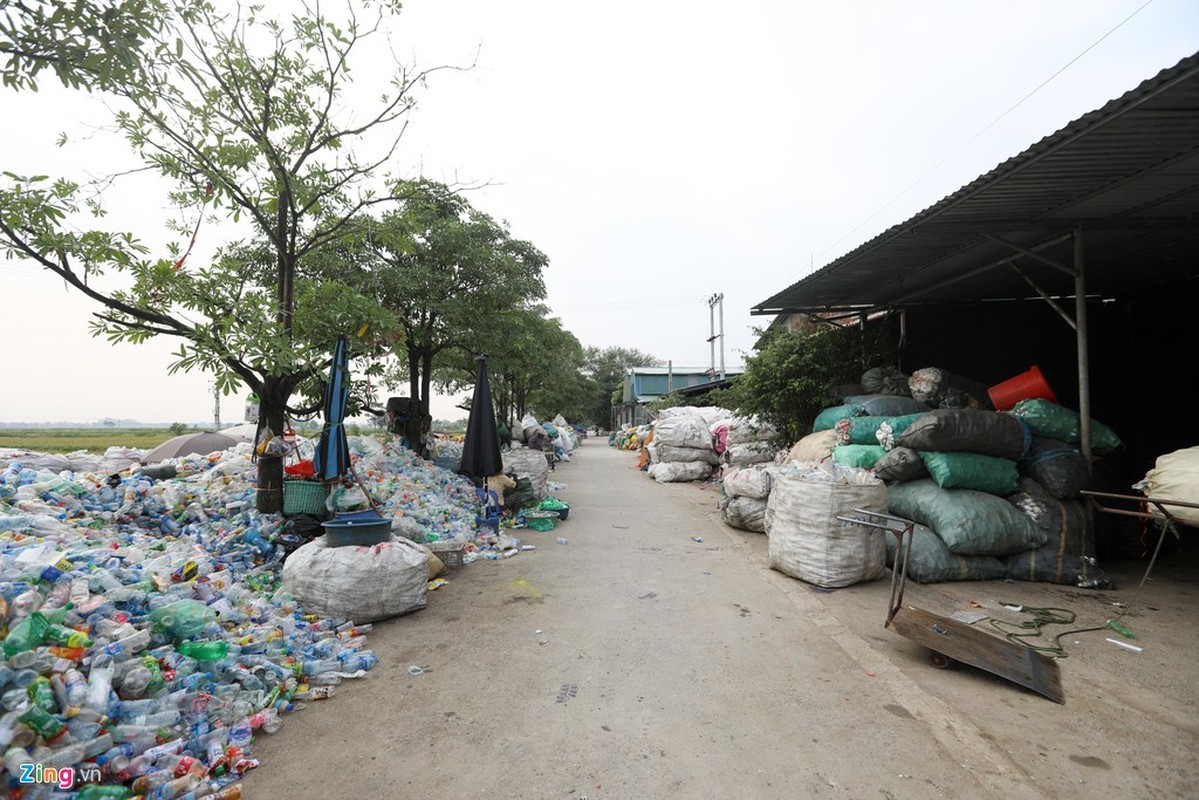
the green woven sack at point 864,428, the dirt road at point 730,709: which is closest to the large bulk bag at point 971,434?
the green woven sack at point 864,428

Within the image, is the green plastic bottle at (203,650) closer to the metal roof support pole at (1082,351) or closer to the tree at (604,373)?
the metal roof support pole at (1082,351)

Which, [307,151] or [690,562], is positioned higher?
[307,151]

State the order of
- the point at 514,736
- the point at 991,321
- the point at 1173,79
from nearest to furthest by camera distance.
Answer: the point at 514,736 → the point at 1173,79 → the point at 991,321

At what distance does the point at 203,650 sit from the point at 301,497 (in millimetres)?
2307

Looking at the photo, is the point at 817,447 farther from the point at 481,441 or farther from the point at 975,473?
the point at 481,441

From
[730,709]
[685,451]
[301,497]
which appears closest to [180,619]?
[301,497]

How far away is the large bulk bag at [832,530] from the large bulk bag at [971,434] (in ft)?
2.19

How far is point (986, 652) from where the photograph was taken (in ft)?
9.53

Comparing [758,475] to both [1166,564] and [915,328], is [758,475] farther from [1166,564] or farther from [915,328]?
[1166,564]

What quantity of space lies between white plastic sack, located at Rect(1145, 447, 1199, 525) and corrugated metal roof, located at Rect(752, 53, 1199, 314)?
80.5 inches

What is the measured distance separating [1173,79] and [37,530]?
6906 millimetres

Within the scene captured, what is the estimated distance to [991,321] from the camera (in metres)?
7.42

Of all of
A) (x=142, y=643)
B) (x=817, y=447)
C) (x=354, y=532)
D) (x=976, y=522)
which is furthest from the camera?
(x=817, y=447)

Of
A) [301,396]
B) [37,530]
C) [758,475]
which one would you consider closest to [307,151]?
[301,396]
